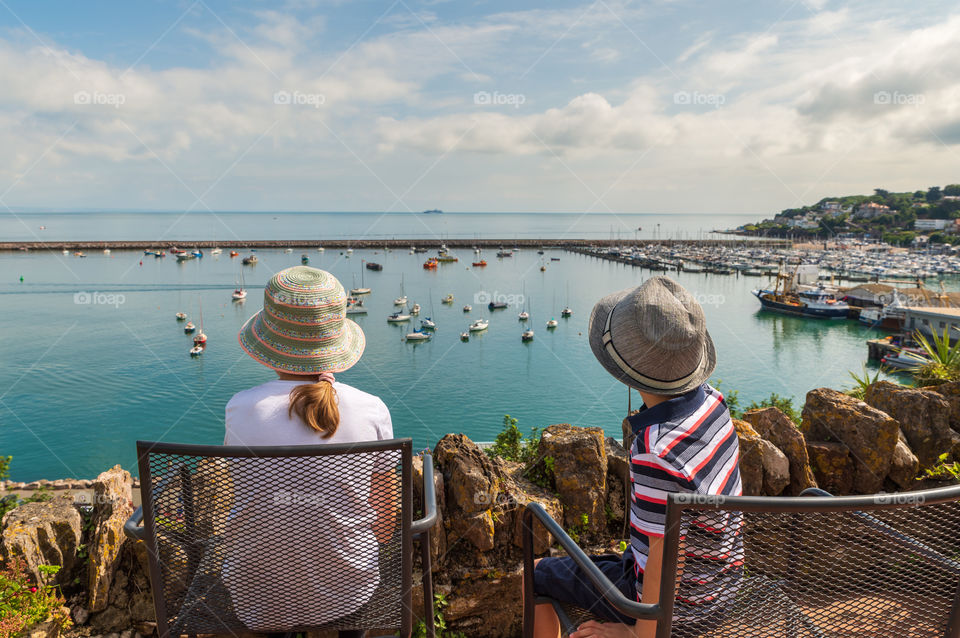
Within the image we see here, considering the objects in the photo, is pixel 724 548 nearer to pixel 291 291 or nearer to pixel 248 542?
pixel 248 542

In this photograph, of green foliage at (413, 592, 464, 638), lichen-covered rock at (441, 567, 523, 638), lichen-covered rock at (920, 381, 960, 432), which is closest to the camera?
green foliage at (413, 592, 464, 638)

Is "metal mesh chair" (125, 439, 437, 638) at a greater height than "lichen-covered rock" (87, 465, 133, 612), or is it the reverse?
"metal mesh chair" (125, 439, 437, 638)

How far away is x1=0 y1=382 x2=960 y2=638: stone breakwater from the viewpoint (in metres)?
2.21

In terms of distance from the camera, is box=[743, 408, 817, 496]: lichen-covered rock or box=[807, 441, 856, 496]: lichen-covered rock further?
box=[807, 441, 856, 496]: lichen-covered rock

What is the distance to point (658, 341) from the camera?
4.56 ft

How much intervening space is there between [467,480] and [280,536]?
4.07ft

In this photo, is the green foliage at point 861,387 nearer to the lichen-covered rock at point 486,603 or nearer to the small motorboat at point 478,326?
the lichen-covered rock at point 486,603

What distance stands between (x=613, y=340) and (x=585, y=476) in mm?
1398

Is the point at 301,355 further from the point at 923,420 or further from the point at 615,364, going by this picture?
the point at 923,420

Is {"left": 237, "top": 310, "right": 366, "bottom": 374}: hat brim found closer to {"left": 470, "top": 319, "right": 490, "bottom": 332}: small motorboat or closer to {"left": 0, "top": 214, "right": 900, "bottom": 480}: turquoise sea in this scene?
{"left": 0, "top": 214, "right": 900, "bottom": 480}: turquoise sea

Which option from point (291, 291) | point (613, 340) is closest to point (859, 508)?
point (613, 340)

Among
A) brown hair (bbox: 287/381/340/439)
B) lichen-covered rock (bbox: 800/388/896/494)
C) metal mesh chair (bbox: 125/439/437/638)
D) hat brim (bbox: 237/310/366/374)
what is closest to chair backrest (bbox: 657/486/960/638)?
metal mesh chair (bbox: 125/439/437/638)

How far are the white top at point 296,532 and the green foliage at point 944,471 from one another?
2912 millimetres

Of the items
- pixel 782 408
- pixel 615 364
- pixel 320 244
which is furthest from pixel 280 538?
pixel 320 244
